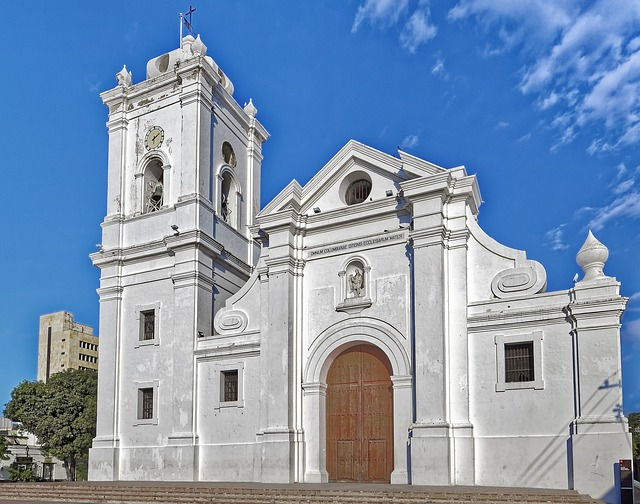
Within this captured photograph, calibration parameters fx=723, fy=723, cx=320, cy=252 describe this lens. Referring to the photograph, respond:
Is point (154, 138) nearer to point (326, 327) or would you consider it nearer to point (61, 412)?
point (326, 327)

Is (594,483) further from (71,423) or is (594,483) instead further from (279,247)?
(71,423)

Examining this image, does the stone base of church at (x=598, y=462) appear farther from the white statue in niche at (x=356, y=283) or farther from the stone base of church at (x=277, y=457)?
the stone base of church at (x=277, y=457)

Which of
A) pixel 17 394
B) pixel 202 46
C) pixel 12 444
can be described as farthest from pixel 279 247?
pixel 12 444

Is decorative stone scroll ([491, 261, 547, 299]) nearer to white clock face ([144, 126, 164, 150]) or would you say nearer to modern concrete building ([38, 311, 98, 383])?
white clock face ([144, 126, 164, 150])

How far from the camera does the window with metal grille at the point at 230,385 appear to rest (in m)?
22.8

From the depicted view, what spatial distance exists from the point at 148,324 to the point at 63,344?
234ft

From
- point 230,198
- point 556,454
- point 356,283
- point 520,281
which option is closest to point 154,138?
point 230,198

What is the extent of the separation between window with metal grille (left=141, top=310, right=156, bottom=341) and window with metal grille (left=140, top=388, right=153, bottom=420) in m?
1.79

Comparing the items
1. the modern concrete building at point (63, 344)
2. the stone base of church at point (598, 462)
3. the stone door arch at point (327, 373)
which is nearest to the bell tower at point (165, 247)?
the stone door arch at point (327, 373)

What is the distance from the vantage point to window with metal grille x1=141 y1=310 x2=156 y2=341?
24922 mm

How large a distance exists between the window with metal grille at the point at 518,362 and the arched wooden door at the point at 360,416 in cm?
340

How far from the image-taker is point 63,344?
9088 centimetres

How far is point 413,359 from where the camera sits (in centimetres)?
1969

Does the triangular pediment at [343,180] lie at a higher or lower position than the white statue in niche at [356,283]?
higher
